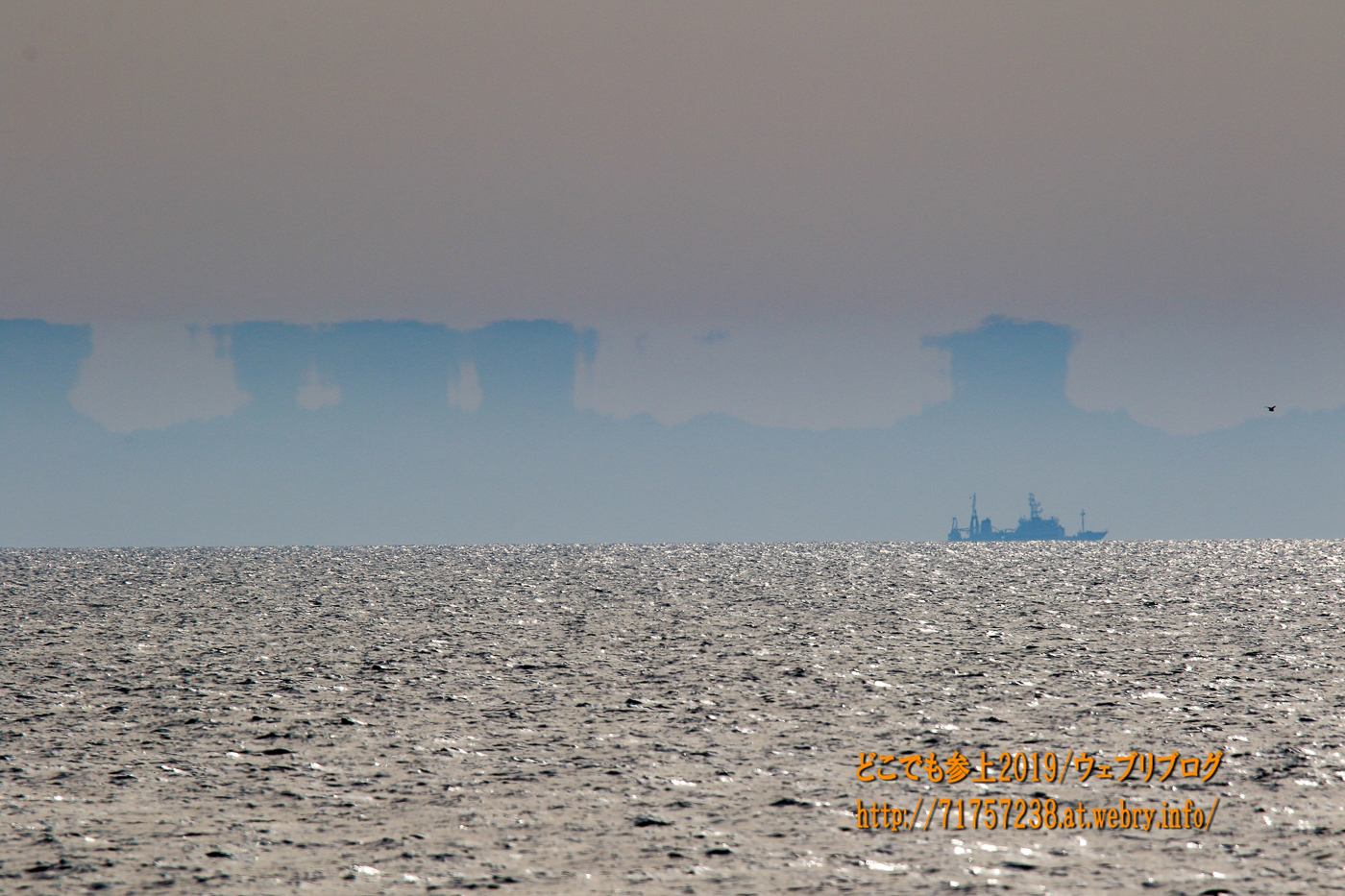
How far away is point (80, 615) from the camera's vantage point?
32594 mm

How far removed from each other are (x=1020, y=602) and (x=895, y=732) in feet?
82.5

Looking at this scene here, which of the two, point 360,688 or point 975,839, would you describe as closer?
point 975,839

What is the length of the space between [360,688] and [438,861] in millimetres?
9877

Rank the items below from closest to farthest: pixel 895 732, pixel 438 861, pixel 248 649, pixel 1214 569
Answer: pixel 438 861 → pixel 895 732 → pixel 248 649 → pixel 1214 569

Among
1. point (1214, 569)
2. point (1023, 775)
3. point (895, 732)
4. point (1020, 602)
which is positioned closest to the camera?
point (1023, 775)

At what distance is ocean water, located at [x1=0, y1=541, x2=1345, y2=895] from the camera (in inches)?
309

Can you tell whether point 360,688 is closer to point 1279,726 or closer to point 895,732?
point 895,732

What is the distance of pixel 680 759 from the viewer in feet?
37.9

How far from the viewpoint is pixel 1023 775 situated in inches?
407

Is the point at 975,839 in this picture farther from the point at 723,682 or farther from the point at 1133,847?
the point at 723,682

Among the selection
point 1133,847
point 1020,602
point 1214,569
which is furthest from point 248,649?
point 1214,569

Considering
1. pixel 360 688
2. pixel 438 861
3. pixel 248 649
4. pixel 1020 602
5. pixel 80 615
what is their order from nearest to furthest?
pixel 438 861 → pixel 360 688 → pixel 248 649 → pixel 80 615 → pixel 1020 602

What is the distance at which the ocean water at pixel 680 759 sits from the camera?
25.7 feet

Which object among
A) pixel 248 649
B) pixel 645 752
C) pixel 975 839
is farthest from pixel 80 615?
pixel 975 839
